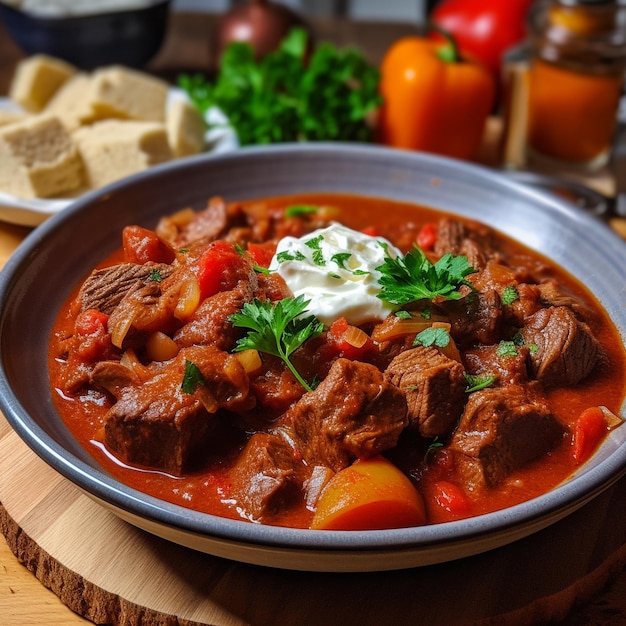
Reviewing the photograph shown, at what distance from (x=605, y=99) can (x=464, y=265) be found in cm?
312

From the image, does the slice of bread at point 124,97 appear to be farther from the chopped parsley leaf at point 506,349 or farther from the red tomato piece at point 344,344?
the chopped parsley leaf at point 506,349

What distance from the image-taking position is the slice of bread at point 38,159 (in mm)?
5305

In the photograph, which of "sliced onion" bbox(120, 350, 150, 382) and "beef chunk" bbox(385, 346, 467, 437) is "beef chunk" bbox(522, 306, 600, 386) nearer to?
"beef chunk" bbox(385, 346, 467, 437)

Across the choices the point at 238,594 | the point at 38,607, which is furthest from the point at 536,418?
the point at 38,607

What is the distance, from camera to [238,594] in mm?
3059

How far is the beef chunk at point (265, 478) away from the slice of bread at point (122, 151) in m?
2.79

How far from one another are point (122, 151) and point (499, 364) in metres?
3.08

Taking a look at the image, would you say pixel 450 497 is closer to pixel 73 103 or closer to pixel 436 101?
pixel 436 101

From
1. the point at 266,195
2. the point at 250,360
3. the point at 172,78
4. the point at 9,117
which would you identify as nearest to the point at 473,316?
the point at 250,360

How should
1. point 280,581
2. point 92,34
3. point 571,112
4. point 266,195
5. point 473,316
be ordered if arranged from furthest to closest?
point 92,34, point 571,112, point 266,195, point 473,316, point 280,581

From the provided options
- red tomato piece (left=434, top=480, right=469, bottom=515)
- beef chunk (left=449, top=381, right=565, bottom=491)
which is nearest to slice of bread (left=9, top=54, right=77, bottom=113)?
beef chunk (left=449, top=381, right=565, bottom=491)

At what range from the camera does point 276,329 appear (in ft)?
11.4

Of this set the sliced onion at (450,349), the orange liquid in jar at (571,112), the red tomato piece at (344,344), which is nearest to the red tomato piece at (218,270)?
the red tomato piece at (344,344)

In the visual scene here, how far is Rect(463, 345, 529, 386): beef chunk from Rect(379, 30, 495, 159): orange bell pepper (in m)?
3.01
